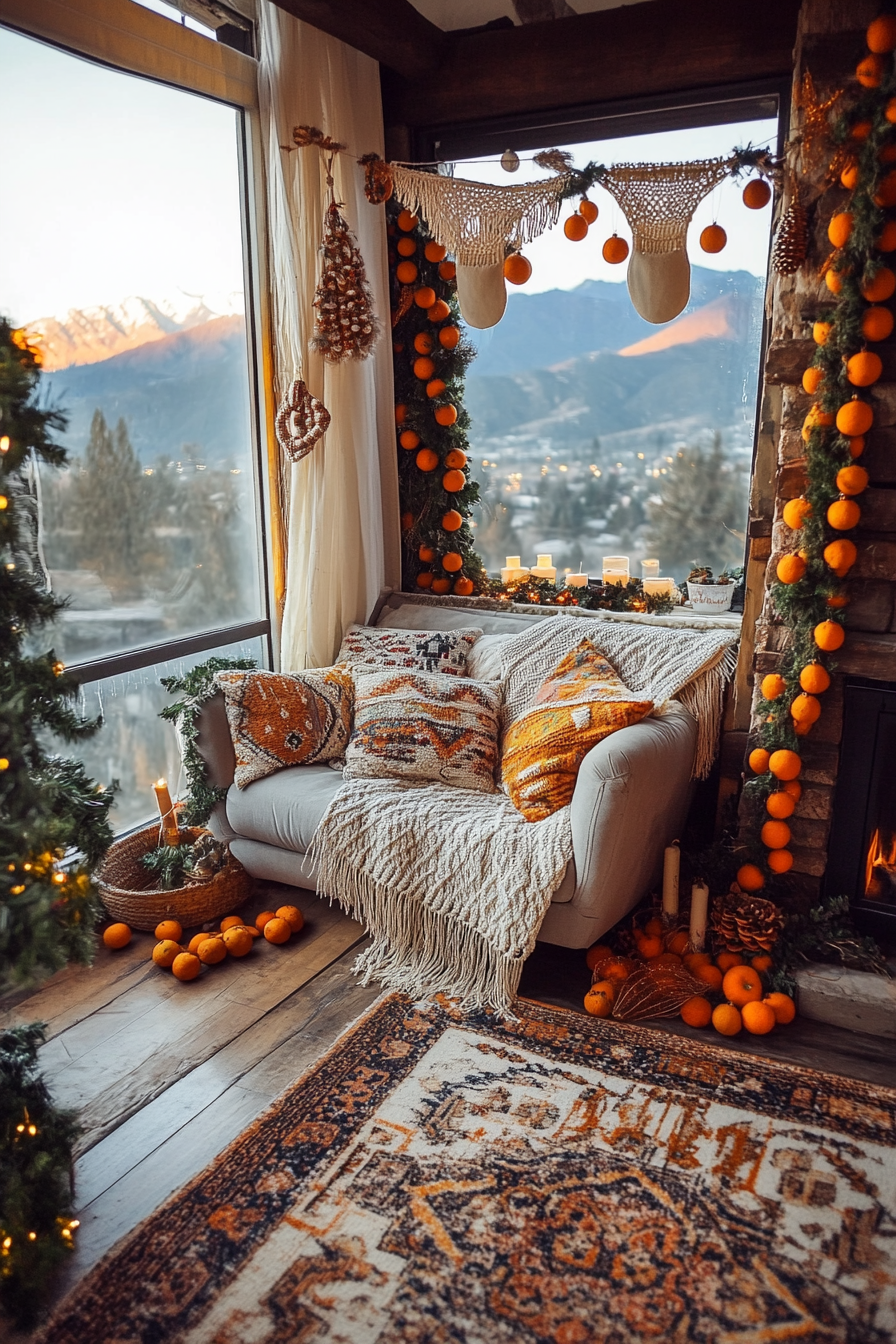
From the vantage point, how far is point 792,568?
2346 millimetres

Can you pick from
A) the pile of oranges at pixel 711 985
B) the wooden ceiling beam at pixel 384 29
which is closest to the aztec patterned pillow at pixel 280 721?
the pile of oranges at pixel 711 985

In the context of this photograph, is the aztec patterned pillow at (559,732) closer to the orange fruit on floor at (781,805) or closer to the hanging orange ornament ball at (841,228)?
the orange fruit on floor at (781,805)

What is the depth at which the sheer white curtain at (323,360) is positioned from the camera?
3.12 meters

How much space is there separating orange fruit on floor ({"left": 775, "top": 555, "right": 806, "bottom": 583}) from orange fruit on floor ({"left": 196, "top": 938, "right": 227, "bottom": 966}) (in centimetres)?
175

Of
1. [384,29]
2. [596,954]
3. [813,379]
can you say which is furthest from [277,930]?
[384,29]

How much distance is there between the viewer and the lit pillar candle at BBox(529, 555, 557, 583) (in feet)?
11.5

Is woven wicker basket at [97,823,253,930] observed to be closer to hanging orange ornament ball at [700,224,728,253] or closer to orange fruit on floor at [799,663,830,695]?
orange fruit on floor at [799,663,830,695]

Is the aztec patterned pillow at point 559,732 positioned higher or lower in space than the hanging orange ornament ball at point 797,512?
lower

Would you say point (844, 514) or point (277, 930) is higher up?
point (844, 514)

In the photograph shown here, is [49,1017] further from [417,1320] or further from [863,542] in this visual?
[863,542]

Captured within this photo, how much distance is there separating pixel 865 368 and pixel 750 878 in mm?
1286

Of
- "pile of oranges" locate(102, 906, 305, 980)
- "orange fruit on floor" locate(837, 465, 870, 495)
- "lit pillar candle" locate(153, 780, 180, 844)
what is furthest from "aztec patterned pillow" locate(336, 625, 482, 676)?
"orange fruit on floor" locate(837, 465, 870, 495)

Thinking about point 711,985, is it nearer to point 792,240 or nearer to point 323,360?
point 792,240

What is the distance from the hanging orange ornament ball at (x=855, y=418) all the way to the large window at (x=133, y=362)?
198 cm
